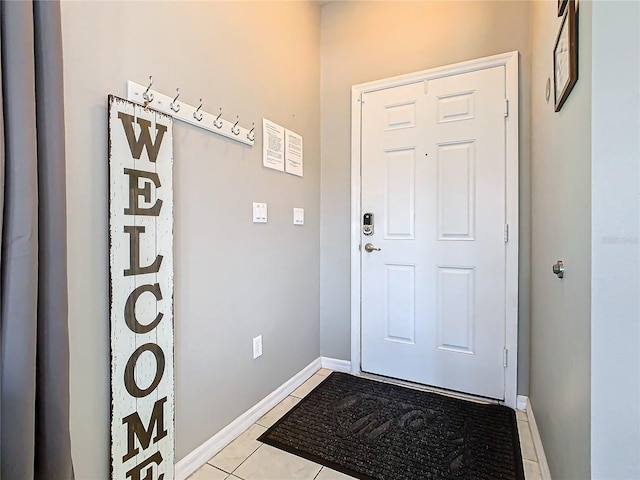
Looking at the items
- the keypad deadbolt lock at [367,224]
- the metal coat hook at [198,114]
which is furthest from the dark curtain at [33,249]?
the keypad deadbolt lock at [367,224]

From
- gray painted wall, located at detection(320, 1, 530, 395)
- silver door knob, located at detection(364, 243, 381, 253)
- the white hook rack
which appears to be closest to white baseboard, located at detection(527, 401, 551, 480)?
gray painted wall, located at detection(320, 1, 530, 395)

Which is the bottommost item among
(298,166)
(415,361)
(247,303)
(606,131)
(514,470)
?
(514,470)

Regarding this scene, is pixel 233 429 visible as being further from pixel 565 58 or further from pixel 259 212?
pixel 565 58

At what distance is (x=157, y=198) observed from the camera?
1252 mm

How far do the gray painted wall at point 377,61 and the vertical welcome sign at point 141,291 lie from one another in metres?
1.38

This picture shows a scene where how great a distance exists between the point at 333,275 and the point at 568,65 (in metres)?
1.83

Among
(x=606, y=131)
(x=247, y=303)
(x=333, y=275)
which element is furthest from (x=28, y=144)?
(x=333, y=275)

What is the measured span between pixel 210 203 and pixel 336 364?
1.58 metres

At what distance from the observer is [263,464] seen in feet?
4.94

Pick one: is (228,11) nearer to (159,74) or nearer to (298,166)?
(159,74)

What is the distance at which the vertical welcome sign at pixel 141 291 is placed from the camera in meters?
1.14

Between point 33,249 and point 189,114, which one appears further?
point 189,114

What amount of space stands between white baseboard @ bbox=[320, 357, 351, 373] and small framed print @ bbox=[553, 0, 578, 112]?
1975 millimetres

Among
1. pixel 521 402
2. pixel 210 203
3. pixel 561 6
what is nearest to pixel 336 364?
pixel 521 402
